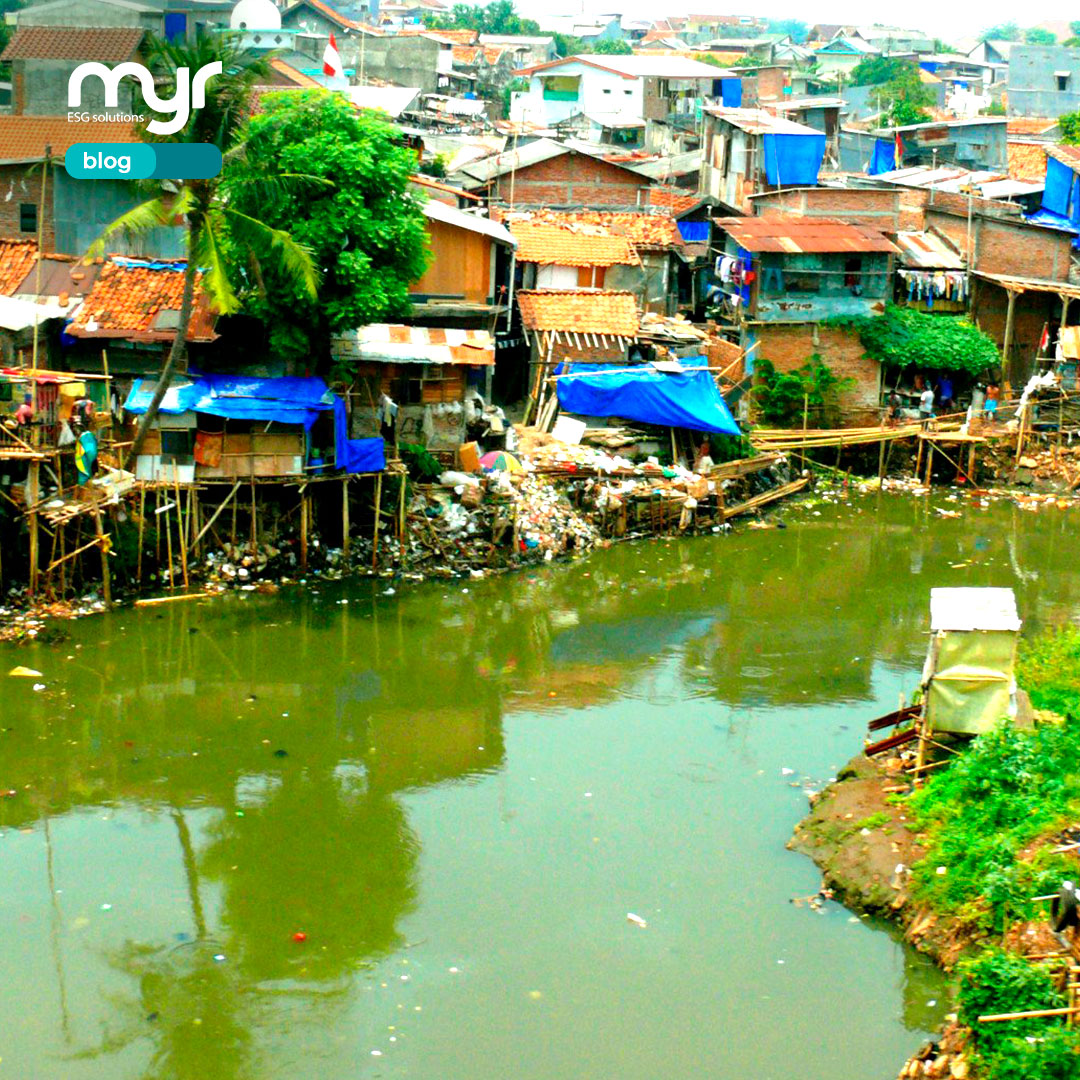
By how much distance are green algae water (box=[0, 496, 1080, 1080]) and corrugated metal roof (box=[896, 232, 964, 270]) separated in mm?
10452

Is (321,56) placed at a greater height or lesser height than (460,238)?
greater

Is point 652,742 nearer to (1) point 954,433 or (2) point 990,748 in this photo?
(2) point 990,748

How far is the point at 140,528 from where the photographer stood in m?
19.5

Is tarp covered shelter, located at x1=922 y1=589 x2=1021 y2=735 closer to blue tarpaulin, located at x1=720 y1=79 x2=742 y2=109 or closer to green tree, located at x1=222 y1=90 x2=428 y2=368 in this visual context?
green tree, located at x1=222 y1=90 x2=428 y2=368

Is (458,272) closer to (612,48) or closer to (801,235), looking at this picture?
(801,235)

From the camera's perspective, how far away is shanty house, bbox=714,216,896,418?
28.2 meters

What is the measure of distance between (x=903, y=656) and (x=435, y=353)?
8.24 metres

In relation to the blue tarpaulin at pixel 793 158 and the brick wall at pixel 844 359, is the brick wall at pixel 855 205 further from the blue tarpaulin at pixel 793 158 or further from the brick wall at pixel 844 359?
the brick wall at pixel 844 359

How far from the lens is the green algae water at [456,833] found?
1077 cm

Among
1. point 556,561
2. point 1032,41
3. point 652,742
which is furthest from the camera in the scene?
point 1032,41

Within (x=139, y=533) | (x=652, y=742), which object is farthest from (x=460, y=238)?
(x=652, y=742)

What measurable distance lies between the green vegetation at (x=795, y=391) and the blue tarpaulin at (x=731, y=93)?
21009 mm

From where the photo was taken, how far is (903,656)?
18.9 m

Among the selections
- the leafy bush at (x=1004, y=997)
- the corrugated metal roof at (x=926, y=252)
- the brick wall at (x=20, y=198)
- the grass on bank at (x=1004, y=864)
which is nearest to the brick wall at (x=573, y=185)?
the corrugated metal roof at (x=926, y=252)
